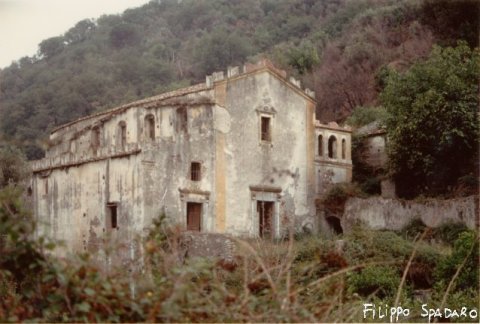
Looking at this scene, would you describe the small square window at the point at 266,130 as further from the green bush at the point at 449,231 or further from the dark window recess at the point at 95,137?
the green bush at the point at 449,231

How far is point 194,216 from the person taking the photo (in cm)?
2975

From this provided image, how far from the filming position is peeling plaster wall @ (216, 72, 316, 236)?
3112 cm

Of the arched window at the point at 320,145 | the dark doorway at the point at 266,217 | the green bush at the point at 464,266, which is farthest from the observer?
the arched window at the point at 320,145

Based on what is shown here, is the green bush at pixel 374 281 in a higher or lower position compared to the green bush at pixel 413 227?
lower

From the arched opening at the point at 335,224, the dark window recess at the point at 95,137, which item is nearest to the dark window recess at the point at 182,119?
the dark window recess at the point at 95,137

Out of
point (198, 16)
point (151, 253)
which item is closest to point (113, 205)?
point (151, 253)

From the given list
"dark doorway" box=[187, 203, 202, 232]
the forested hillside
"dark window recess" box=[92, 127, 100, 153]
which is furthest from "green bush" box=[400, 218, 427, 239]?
the forested hillside

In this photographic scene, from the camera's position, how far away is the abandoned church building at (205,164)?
28.9m

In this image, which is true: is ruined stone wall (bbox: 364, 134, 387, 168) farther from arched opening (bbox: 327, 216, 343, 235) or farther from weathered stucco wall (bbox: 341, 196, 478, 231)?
weathered stucco wall (bbox: 341, 196, 478, 231)

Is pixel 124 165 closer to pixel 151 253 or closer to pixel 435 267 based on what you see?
pixel 435 267

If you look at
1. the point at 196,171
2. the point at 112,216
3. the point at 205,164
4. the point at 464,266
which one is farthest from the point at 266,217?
the point at 464,266

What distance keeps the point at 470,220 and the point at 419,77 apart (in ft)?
21.3

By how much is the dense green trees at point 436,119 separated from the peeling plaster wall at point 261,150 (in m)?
4.04

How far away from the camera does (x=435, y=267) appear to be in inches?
846
